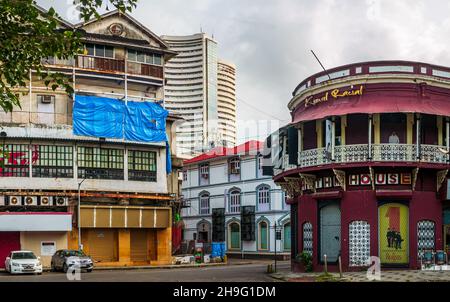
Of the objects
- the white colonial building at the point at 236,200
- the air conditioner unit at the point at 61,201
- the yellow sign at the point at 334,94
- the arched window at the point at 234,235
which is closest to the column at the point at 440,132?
the yellow sign at the point at 334,94

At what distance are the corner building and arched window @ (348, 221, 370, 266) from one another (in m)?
0.05

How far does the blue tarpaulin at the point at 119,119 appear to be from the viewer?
51281mm

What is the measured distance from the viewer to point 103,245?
173ft

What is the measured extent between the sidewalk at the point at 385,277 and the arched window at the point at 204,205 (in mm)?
38920

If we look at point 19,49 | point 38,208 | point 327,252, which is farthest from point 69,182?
point 19,49

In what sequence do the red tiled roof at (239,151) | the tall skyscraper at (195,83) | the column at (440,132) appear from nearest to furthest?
the column at (440,132) → the red tiled roof at (239,151) → the tall skyscraper at (195,83)

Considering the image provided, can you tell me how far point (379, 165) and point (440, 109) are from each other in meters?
4.38

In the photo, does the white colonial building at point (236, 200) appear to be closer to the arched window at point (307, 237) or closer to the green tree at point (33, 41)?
the arched window at point (307, 237)

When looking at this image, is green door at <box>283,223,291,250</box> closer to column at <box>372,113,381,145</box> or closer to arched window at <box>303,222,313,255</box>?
arched window at <box>303,222,313,255</box>

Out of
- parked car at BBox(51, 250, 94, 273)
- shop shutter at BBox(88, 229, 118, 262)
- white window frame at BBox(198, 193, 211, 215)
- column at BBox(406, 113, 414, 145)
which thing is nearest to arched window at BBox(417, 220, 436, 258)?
column at BBox(406, 113, 414, 145)

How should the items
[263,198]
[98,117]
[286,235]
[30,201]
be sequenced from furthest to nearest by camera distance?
[263,198] → [286,235] → [98,117] → [30,201]

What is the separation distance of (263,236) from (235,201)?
5.33m

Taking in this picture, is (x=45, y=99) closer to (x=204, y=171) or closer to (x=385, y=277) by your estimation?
(x=204, y=171)

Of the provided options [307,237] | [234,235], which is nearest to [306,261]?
[307,237]
